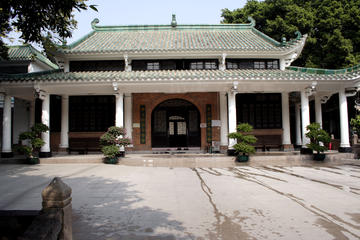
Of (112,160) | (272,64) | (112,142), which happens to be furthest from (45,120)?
(272,64)

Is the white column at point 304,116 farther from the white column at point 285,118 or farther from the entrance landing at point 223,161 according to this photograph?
the white column at point 285,118

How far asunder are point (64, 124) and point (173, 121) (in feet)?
19.7

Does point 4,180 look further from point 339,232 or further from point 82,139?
point 339,232

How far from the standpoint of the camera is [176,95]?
1362 cm

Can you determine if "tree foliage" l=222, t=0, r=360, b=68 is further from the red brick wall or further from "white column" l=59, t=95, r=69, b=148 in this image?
"white column" l=59, t=95, r=69, b=148

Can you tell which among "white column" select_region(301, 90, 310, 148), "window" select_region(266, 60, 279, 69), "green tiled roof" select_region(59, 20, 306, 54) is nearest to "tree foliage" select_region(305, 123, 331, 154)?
"white column" select_region(301, 90, 310, 148)

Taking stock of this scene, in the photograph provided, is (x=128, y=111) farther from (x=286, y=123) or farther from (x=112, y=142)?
(x=286, y=123)

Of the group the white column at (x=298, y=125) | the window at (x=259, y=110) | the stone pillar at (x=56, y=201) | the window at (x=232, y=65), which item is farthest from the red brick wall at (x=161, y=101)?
the stone pillar at (x=56, y=201)

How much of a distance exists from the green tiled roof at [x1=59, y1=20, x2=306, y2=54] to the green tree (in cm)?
660

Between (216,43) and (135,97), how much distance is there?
18.5ft

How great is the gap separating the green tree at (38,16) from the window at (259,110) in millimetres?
9854

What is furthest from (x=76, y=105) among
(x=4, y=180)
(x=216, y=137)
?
(x=216, y=137)

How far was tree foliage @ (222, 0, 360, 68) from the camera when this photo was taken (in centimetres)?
1703

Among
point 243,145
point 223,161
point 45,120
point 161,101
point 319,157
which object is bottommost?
point 223,161
